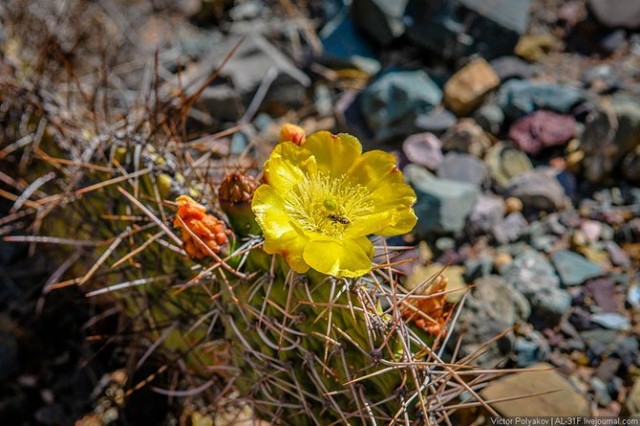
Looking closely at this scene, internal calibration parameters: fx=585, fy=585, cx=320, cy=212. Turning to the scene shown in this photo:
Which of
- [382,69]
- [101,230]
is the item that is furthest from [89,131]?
[382,69]

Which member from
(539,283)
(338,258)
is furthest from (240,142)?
(338,258)

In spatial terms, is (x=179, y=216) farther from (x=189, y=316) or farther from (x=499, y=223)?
(x=499, y=223)

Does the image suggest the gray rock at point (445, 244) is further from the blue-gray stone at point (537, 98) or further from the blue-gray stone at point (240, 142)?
the blue-gray stone at point (240, 142)

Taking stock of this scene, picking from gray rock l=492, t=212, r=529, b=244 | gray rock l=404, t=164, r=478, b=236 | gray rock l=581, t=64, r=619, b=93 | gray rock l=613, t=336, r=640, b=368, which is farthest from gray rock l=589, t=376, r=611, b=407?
gray rock l=581, t=64, r=619, b=93

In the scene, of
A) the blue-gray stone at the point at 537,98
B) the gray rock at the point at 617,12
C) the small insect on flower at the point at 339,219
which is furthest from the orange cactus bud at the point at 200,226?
the gray rock at the point at 617,12

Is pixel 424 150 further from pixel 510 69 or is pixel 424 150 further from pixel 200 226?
pixel 200 226
